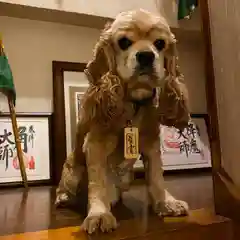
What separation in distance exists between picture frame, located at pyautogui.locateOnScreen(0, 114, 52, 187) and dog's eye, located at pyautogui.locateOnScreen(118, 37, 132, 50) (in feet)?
3.61

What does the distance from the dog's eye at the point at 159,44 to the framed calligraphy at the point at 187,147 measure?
121 centimetres

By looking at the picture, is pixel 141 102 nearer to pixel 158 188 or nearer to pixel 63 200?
pixel 158 188

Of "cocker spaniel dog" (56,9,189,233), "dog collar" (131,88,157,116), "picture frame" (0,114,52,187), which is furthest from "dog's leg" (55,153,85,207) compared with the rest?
"picture frame" (0,114,52,187)

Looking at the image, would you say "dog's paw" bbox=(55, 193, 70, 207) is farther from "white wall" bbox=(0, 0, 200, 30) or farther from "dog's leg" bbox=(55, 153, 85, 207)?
"white wall" bbox=(0, 0, 200, 30)

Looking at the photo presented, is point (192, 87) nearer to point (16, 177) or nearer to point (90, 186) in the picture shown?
point (16, 177)

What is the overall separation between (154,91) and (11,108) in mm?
923

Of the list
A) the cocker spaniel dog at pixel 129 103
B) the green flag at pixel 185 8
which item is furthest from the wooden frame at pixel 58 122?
the cocker spaniel dog at pixel 129 103

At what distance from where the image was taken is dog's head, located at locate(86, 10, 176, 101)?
80 cm

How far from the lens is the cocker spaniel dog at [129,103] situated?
2.66 feet

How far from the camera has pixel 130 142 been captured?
85cm

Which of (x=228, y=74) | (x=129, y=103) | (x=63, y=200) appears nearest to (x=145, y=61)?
(x=129, y=103)

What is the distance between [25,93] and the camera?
1860mm

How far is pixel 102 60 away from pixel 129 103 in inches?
4.6

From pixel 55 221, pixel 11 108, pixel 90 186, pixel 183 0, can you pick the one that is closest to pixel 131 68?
pixel 90 186
